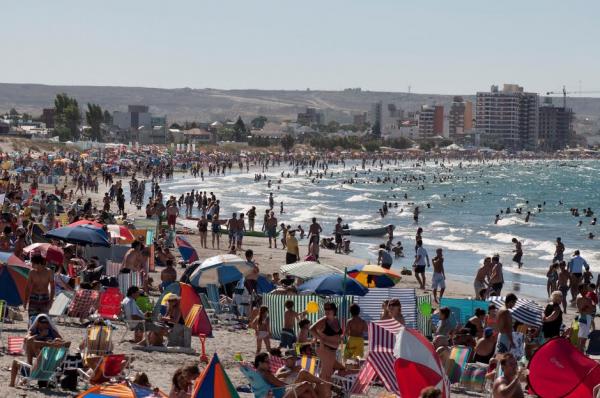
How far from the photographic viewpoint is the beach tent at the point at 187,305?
12.8 meters

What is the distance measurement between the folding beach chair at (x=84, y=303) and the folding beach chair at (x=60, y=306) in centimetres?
8

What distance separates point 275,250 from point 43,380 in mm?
18335

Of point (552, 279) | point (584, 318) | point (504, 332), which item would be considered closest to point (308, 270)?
point (504, 332)

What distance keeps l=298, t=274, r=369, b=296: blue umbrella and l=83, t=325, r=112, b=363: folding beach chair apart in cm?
332

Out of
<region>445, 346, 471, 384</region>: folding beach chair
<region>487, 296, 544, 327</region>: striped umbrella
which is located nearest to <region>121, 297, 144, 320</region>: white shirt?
<region>445, 346, 471, 384</region>: folding beach chair

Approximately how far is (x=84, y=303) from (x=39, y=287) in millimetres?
1732

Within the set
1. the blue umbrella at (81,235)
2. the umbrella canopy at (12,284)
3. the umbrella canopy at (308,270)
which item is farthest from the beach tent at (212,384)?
the blue umbrella at (81,235)

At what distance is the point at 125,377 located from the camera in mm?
9688

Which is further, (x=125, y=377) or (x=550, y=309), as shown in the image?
(x=550, y=309)

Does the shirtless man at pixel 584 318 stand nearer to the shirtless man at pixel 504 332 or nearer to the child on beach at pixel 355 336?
the shirtless man at pixel 504 332

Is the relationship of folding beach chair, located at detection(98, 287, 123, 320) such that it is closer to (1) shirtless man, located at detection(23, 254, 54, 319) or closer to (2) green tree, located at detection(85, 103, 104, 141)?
(1) shirtless man, located at detection(23, 254, 54, 319)

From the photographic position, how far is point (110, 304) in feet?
44.2

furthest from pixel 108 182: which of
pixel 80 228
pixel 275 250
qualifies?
pixel 80 228

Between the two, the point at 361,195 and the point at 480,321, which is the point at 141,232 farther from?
the point at 361,195
